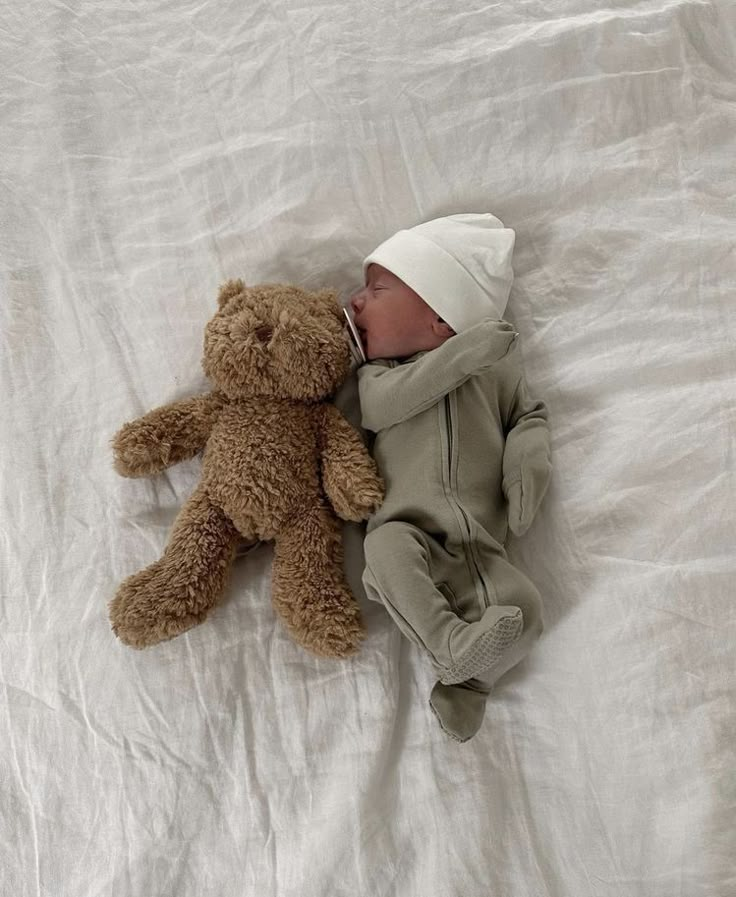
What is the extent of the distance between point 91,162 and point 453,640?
2.43 feet

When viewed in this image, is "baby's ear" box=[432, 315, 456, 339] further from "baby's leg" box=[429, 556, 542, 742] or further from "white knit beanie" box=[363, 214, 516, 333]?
"baby's leg" box=[429, 556, 542, 742]

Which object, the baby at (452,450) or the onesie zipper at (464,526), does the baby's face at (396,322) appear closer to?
the baby at (452,450)

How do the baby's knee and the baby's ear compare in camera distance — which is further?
the baby's ear

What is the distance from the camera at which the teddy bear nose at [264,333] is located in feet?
2.77

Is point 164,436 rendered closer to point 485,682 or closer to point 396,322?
point 396,322

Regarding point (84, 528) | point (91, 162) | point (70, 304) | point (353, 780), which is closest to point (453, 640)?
point (353, 780)

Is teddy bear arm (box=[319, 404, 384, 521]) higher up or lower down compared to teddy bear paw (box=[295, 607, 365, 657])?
higher up

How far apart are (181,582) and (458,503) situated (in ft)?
1.01

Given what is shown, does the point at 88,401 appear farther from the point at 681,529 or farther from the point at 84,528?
the point at 681,529

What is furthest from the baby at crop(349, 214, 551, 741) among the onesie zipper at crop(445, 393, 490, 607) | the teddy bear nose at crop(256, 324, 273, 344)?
the teddy bear nose at crop(256, 324, 273, 344)

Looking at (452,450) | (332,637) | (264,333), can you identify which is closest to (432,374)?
(452,450)

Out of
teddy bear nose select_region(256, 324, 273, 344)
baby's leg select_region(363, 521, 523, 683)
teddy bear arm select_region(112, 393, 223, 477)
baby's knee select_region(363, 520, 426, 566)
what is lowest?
baby's leg select_region(363, 521, 523, 683)

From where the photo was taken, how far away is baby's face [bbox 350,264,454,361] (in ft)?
2.94

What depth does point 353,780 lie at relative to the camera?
0.78 metres
